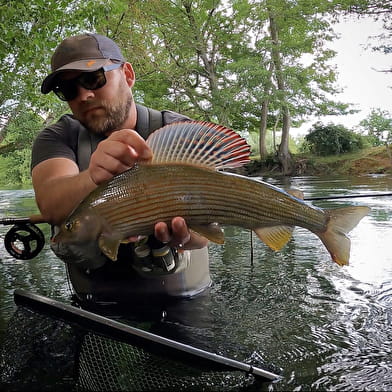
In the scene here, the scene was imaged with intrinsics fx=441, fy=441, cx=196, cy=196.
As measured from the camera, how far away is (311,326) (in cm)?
322

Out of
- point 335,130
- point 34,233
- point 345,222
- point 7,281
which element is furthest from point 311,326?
point 335,130

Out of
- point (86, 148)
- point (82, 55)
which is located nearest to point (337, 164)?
point (86, 148)

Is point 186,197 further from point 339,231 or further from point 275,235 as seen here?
point 339,231

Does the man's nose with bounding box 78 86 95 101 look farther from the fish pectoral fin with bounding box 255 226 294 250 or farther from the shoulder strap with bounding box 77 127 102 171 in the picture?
the fish pectoral fin with bounding box 255 226 294 250

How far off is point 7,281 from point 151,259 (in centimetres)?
267

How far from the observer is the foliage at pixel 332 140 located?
28.9 meters

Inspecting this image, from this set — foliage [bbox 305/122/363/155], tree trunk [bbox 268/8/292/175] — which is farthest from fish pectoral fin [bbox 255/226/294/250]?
foliage [bbox 305/122/363/155]

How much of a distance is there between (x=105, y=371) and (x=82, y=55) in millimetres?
1905

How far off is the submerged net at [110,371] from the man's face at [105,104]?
127 centimetres

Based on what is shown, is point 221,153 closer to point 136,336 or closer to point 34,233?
point 136,336

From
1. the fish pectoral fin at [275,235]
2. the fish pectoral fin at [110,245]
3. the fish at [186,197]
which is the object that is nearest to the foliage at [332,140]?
the fish pectoral fin at [275,235]

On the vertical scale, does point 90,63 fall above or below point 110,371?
above

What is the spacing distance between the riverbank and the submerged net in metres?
23.0

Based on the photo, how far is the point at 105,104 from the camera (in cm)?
286
